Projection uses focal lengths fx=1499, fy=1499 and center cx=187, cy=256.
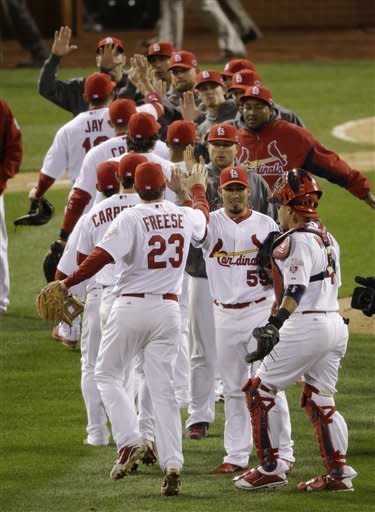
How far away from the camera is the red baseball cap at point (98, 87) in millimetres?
11289

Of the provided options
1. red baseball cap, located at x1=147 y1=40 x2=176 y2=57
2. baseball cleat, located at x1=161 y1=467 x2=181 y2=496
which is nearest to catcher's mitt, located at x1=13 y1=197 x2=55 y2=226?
red baseball cap, located at x1=147 y1=40 x2=176 y2=57

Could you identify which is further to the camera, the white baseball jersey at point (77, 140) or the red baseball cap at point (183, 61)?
the red baseball cap at point (183, 61)

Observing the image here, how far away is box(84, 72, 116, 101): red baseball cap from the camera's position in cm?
1129

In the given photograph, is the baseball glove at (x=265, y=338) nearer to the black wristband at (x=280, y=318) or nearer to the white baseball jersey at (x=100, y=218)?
the black wristband at (x=280, y=318)

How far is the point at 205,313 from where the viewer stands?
9773 mm

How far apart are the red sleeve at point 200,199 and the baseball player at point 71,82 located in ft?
11.7

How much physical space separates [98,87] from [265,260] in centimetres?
307

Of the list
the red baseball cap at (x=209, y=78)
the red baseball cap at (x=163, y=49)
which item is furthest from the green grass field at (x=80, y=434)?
the red baseball cap at (x=163, y=49)

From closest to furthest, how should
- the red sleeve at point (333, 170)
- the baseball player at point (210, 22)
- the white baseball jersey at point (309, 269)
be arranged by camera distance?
the white baseball jersey at point (309, 269), the red sleeve at point (333, 170), the baseball player at point (210, 22)

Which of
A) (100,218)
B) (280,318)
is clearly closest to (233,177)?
(100,218)

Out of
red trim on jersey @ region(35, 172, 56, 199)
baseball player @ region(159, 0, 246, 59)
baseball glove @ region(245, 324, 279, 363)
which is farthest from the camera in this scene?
baseball player @ region(159, 0, 246, 59)

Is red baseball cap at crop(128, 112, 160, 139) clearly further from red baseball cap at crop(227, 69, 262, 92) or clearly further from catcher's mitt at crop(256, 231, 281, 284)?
red baseball cap at crop(227, 69, 262, 92)

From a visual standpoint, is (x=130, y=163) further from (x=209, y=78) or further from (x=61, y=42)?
(x=61, y=42)

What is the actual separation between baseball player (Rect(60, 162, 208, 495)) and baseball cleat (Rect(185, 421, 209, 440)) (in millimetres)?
1170
